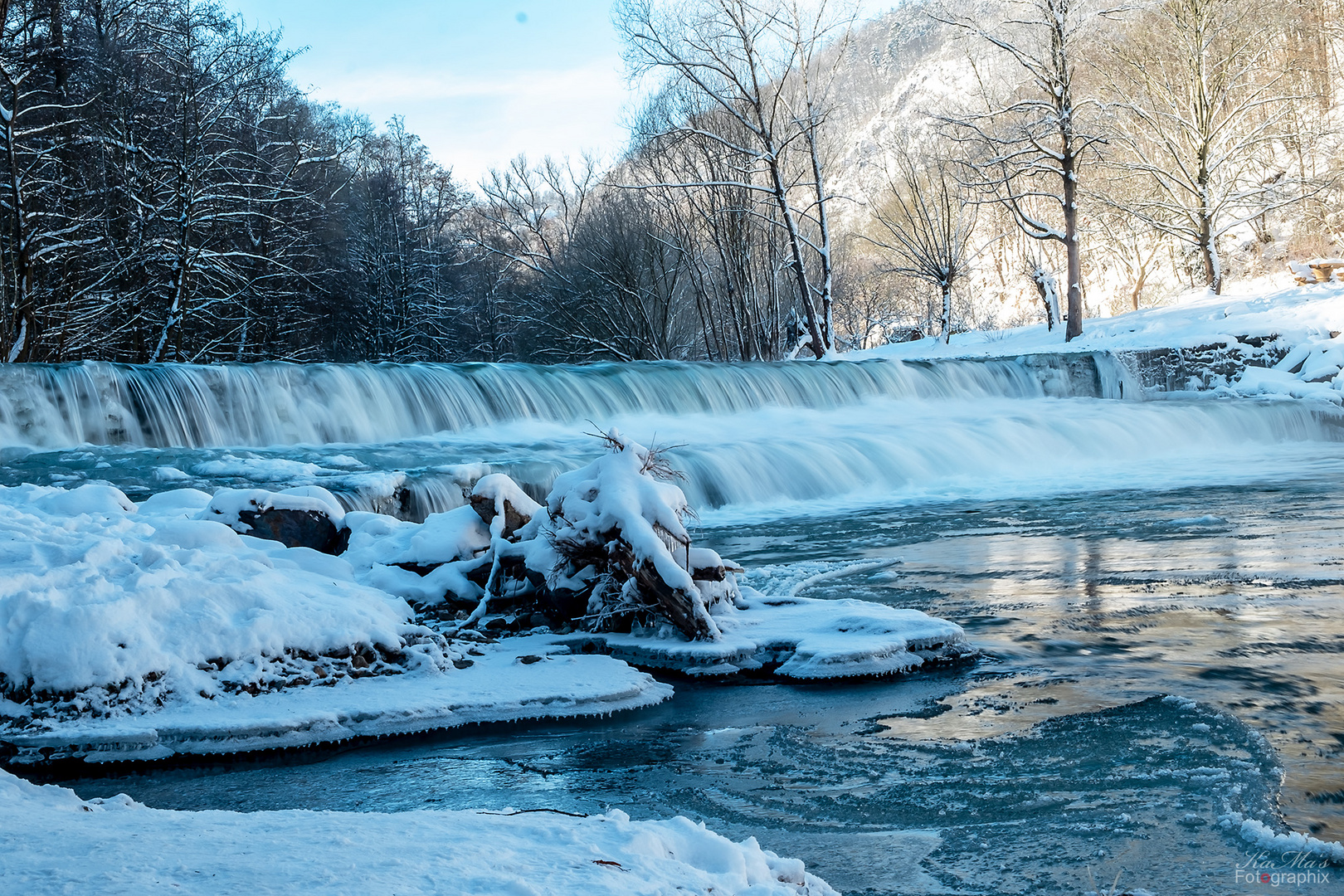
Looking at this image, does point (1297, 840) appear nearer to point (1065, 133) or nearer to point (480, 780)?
point (480, 780)

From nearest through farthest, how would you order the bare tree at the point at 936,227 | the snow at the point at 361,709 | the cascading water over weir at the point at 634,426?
the snow at the point at 361,709 < the cascading water over weir at the point at 634,426 < the bare tree at the point at 936,227

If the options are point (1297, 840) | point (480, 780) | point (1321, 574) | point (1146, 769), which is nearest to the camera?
point (1297, 840)

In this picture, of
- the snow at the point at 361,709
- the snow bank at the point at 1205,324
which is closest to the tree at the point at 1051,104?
the snow bank at the point at 1205,324

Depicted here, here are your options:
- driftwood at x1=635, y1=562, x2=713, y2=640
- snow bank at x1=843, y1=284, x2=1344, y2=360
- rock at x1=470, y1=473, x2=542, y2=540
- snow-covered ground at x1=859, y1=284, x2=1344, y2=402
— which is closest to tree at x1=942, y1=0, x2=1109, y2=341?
snow bank at x1=843, y1=284, x2=1344, y2=360

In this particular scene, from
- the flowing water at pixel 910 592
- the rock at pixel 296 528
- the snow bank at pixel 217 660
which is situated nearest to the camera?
the flowing water at pixel 910 592

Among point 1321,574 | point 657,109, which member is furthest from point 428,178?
point 1321,574

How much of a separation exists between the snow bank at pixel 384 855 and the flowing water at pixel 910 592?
0.54 metres

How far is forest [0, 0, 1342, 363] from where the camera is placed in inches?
744

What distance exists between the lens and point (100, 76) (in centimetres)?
1931

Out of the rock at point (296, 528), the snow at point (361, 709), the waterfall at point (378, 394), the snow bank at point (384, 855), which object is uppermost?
the waterfall at point (378, 394)

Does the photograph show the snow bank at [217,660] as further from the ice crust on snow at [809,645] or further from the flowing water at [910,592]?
the ice crust on snow at [809,645]

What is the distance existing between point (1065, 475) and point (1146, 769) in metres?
12.0

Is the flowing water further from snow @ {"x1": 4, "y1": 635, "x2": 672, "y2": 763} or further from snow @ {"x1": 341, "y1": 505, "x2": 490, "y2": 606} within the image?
snow @ {"x1": 341, "y1": 505, "x2": 490, "y2": 606}

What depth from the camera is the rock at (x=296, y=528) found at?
21.9 feet
